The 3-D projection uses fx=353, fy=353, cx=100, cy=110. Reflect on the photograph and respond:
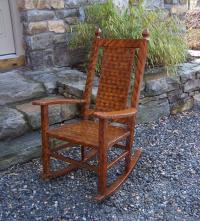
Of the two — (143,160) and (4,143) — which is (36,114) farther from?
(143,160)

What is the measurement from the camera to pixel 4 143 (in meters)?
2.58

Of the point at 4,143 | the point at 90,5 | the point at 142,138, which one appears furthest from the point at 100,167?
the point at 90,5

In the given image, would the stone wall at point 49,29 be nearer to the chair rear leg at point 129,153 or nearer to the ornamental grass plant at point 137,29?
the ornamental grass plant at point 137,29

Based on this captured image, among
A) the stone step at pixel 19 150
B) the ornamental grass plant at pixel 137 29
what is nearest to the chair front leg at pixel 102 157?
the stone step at pixel 19 150

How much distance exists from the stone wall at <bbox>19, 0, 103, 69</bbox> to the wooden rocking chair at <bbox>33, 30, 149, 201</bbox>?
1.13m

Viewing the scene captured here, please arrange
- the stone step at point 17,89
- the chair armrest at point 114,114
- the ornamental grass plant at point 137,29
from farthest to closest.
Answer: the ornamental grass plant at point 137,29
the stone step at point 17,89
the chair armrest at point 114,114

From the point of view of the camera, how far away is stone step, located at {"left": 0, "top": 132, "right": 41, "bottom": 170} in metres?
2.48

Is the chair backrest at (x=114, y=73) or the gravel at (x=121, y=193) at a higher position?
the chair backrest at (x=114, y=73)

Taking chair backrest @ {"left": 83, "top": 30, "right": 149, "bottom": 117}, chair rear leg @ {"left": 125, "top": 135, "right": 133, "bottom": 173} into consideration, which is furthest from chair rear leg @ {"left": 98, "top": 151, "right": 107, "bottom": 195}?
chair backrest @ {"left": 83, "top": 30, "right": 149, "bottom": 117}

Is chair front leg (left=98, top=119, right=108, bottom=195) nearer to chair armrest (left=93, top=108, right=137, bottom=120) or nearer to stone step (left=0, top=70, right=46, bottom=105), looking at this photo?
chair armrest (left=93, top=108, right=137, bottom=120)

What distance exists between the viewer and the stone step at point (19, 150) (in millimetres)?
2477

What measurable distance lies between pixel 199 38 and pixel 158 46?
170cm

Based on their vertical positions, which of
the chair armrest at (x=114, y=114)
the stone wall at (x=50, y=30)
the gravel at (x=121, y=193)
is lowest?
the gravel at (x=121, y=193)

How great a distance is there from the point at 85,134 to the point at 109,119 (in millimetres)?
181
